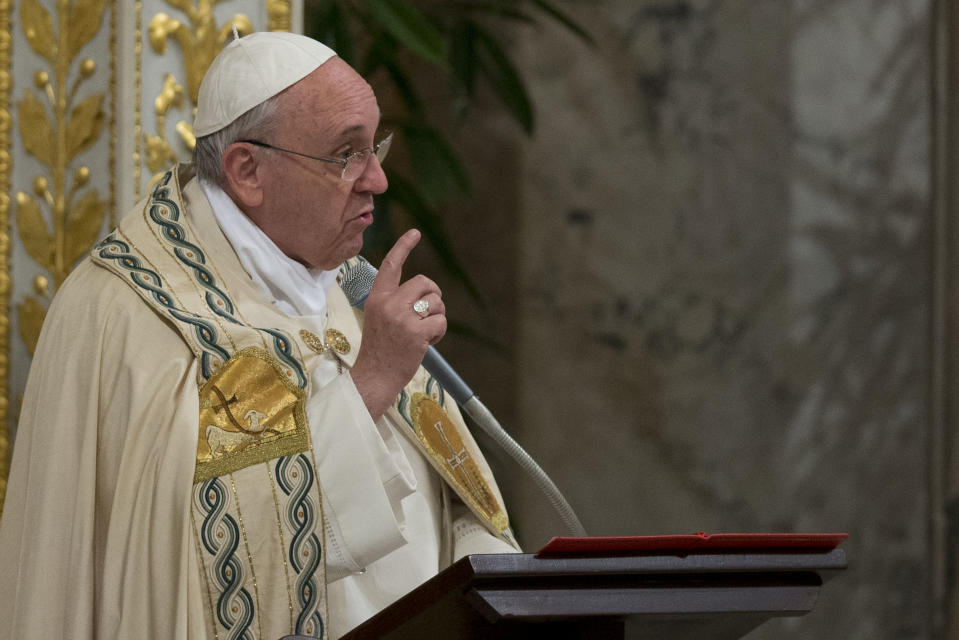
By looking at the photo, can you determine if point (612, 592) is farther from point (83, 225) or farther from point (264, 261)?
point (83, 225)

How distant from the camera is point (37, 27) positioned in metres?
3.36

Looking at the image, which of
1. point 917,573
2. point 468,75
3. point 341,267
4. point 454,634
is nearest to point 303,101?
point 341,267

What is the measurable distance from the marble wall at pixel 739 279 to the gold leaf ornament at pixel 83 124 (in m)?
2.49

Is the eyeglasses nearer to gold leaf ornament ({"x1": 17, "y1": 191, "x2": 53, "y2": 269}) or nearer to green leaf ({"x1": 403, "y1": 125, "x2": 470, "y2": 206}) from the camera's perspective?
gold leaf ornament ({"x1": 17, "y1": 191, "x2": 53, "y2": 269})

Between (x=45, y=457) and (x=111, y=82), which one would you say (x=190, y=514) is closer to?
(x=45, y=457)

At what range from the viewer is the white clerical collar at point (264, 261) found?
2973mm

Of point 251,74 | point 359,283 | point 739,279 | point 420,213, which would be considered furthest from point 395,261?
point 739,279

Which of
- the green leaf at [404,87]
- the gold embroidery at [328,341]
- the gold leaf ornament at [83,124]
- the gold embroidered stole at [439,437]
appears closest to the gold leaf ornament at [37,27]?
the gold leaf ornament at [83,124]

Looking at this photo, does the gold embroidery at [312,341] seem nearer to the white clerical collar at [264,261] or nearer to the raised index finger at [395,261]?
the white clerical collar at [264,261]

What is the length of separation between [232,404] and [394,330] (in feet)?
1.04

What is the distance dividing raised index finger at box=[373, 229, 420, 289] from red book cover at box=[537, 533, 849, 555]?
890 millimetres

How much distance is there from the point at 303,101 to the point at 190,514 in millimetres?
897

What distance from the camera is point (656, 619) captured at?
201cm

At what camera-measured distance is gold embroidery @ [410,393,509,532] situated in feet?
10.3
